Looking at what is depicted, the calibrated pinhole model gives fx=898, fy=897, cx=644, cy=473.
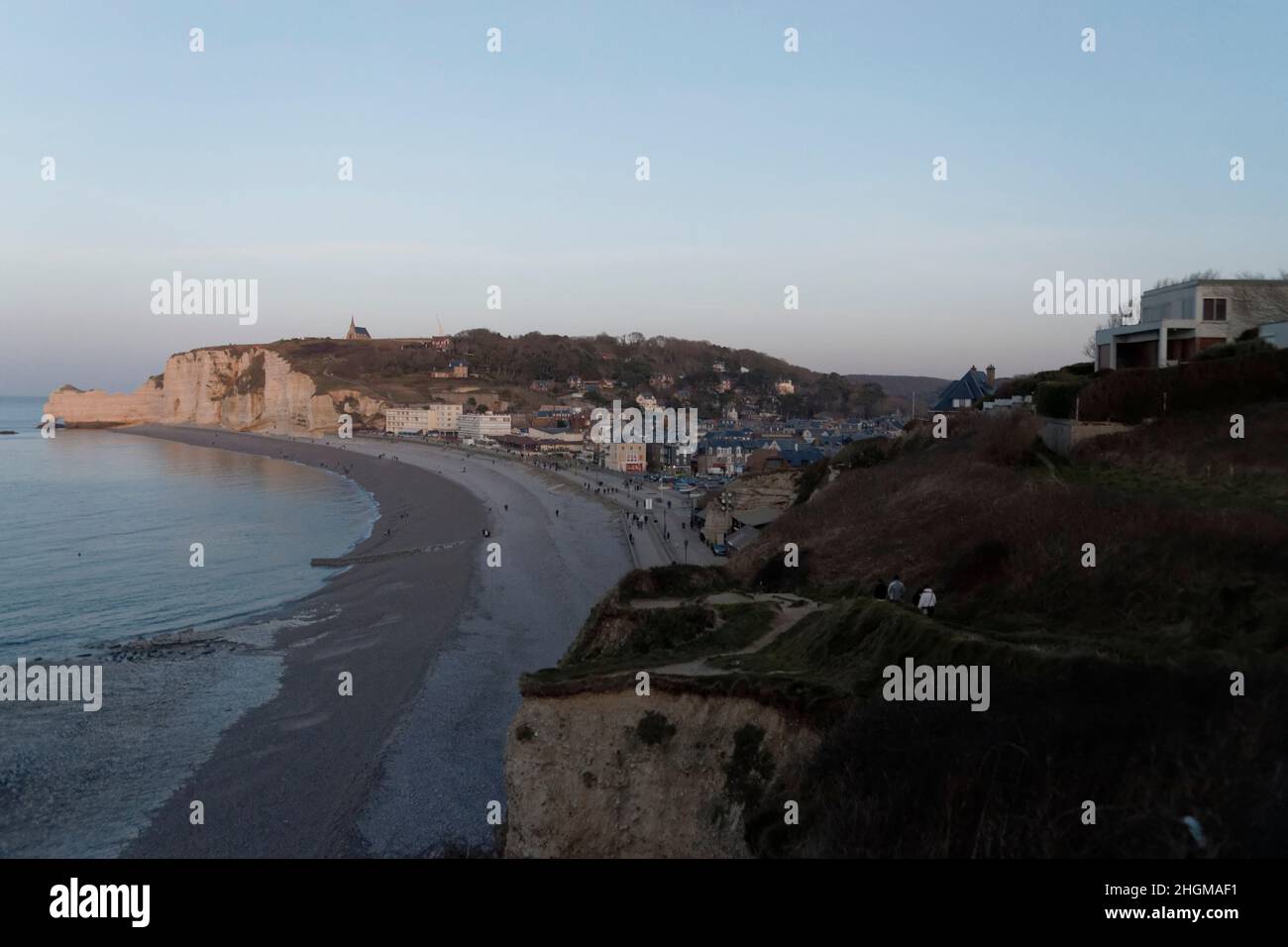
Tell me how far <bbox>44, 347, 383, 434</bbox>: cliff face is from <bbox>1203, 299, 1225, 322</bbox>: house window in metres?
95.9

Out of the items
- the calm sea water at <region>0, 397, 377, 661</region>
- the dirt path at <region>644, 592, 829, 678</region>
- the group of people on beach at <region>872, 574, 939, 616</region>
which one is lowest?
the calm sea water at <region>0, 397, 377, 661</region>

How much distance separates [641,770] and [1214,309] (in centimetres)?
1873

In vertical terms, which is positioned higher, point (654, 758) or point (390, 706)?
point (654, 758)

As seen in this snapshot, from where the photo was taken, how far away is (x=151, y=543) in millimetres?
34500

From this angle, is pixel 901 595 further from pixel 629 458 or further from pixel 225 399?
pixel 225 399

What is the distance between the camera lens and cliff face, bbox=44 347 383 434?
105812 mm

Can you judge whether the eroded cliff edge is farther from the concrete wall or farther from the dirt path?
the concrete wall

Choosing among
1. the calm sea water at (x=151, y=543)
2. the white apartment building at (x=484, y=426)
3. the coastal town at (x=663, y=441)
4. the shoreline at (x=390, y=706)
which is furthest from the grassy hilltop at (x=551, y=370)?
the shoreline at (x=390, y=706)

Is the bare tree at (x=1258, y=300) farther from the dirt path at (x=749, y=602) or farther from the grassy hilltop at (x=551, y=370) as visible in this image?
the grassy hilltop at (x=551, y=370)

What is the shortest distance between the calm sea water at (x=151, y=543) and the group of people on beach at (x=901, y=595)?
17305 mm

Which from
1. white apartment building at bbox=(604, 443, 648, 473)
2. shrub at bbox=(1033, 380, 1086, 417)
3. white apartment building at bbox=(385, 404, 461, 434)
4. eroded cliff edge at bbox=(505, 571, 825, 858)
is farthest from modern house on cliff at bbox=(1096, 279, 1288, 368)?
white apartment building at bbox=(385, 404, 461, 434)

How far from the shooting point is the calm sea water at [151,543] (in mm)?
23031

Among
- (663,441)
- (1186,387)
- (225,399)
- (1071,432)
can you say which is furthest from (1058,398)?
(225,399)
